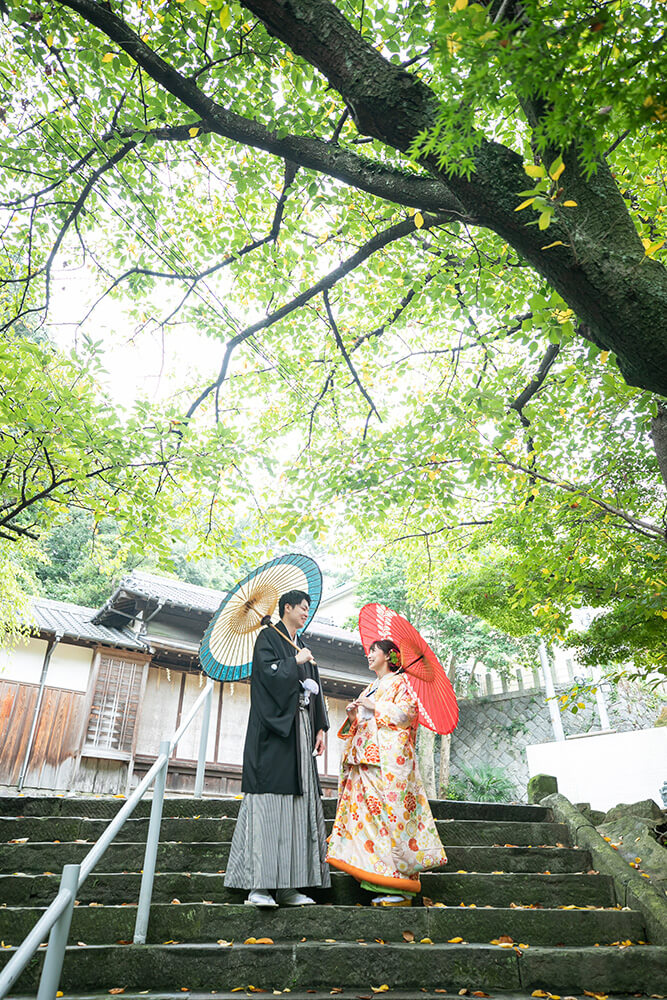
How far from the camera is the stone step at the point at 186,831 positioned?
5.25 metres

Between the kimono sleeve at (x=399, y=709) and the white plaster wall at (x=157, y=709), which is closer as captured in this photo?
the kimono sleeve at (x=399, y=709)

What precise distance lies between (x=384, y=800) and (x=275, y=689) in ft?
3.62

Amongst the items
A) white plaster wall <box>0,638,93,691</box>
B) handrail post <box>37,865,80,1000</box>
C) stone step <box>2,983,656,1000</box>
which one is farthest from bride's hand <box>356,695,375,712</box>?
white plaster wall <box>0,638,93,691</box>

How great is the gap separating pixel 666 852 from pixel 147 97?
7180 mm

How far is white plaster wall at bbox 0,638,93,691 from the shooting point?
1248 centimetres

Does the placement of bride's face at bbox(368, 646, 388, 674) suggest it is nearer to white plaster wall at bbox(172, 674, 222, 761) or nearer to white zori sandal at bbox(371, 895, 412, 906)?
white zori sandal at bbox(371, 895, 412, 906)

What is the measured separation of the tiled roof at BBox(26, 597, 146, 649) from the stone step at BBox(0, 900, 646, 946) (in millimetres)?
7846

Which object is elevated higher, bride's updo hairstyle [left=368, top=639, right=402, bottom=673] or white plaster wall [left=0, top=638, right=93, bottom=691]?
white plaster wall [left=0, top=638, right=93, bottom=691]

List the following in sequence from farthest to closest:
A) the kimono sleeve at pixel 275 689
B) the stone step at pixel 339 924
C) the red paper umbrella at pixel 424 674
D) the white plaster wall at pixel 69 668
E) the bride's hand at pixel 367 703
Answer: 1. the white plaster wall at pixel 69 668
2. the red paper umbrella at pixel 424 674
3. the bride's hand at pixel 367 703
4. the kimono sleeve at pixel 275 689
5. the stone step at pixel 339 924

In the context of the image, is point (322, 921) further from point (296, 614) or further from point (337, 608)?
point (337, 608)

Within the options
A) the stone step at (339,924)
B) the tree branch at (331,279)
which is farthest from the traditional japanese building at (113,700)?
the stone step at (339,924)

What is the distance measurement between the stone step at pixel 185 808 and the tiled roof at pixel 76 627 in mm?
6027

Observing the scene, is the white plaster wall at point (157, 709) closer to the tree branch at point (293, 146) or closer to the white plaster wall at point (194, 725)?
the white plaster wall at point (194, 725)

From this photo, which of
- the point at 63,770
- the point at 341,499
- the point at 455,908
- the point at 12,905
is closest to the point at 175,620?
the point at 63,770
